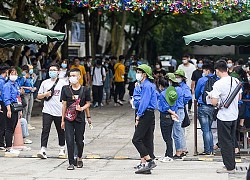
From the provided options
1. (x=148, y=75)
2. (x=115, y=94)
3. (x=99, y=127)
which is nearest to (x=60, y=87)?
(x=148, y=75)

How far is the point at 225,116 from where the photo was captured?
10.9m

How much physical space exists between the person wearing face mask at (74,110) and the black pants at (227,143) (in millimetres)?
2320

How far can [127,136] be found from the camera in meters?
16.0

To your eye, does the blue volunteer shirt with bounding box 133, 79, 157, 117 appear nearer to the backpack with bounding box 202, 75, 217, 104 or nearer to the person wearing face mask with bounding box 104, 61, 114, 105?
the backpack with bounding box 202, 75, 217, 104

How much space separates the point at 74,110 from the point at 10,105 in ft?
7.31

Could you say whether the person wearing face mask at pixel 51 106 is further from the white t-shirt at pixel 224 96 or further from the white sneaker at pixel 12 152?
the white t-shirt at pixel 224 96

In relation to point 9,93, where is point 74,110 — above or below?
below

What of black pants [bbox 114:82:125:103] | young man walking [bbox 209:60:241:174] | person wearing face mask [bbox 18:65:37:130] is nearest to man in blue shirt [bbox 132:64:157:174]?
young man walking [bbox 209:60:241:174]

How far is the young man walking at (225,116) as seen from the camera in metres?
Answer: 10.8

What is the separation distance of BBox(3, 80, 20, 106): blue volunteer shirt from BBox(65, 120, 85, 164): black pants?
6.74 feet

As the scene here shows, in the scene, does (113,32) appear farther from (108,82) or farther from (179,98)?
(179,98)

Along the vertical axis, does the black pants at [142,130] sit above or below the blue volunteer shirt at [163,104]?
below

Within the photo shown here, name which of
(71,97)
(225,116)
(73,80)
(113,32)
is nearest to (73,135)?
(71,97)

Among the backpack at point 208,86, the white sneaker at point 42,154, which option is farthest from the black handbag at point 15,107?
the backpack at point 208,86
